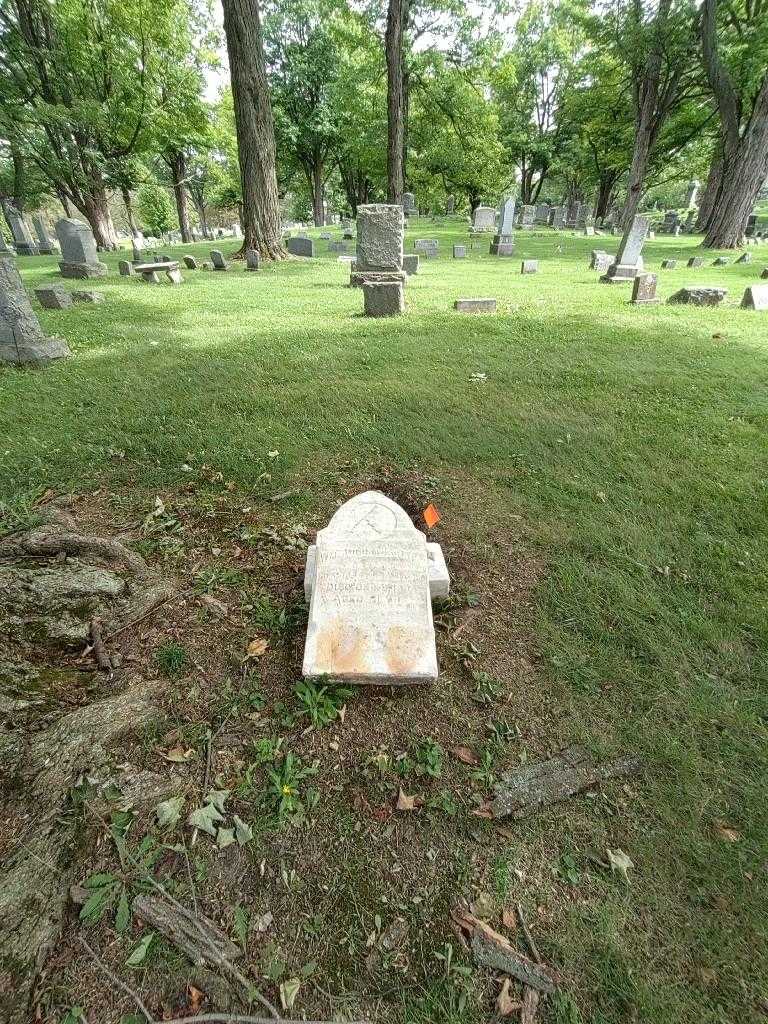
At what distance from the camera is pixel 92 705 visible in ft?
6.94

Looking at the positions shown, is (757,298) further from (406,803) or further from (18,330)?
(18,330)

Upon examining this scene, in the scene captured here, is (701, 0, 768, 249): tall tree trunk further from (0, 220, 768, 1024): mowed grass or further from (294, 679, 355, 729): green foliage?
(294, 679, 355, 729): green foliage

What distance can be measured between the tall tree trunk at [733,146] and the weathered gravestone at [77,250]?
58.6ft

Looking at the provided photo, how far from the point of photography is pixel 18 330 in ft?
18.8

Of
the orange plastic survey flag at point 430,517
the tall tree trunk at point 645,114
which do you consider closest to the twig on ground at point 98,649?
the orange plastic survey flag at point 430,517

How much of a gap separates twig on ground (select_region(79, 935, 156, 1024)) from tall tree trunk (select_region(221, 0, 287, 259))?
14.9 meters

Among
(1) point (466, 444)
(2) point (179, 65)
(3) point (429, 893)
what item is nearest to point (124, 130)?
(2) point (179, 65)

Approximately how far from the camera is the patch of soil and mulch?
146 centimetres

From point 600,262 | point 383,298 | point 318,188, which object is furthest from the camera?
point 318,188

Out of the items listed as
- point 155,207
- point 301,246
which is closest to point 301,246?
point 301,246

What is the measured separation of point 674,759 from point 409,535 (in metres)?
1.56

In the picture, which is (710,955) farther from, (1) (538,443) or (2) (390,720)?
(1) (538,443)

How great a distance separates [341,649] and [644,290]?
9.52m

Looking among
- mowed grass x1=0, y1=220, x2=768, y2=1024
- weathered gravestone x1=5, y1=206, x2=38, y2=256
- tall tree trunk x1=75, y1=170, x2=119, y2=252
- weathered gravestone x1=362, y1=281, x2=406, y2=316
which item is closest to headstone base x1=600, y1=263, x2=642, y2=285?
mowed grass x1=0, y1=220, x2=768, y2=1024
